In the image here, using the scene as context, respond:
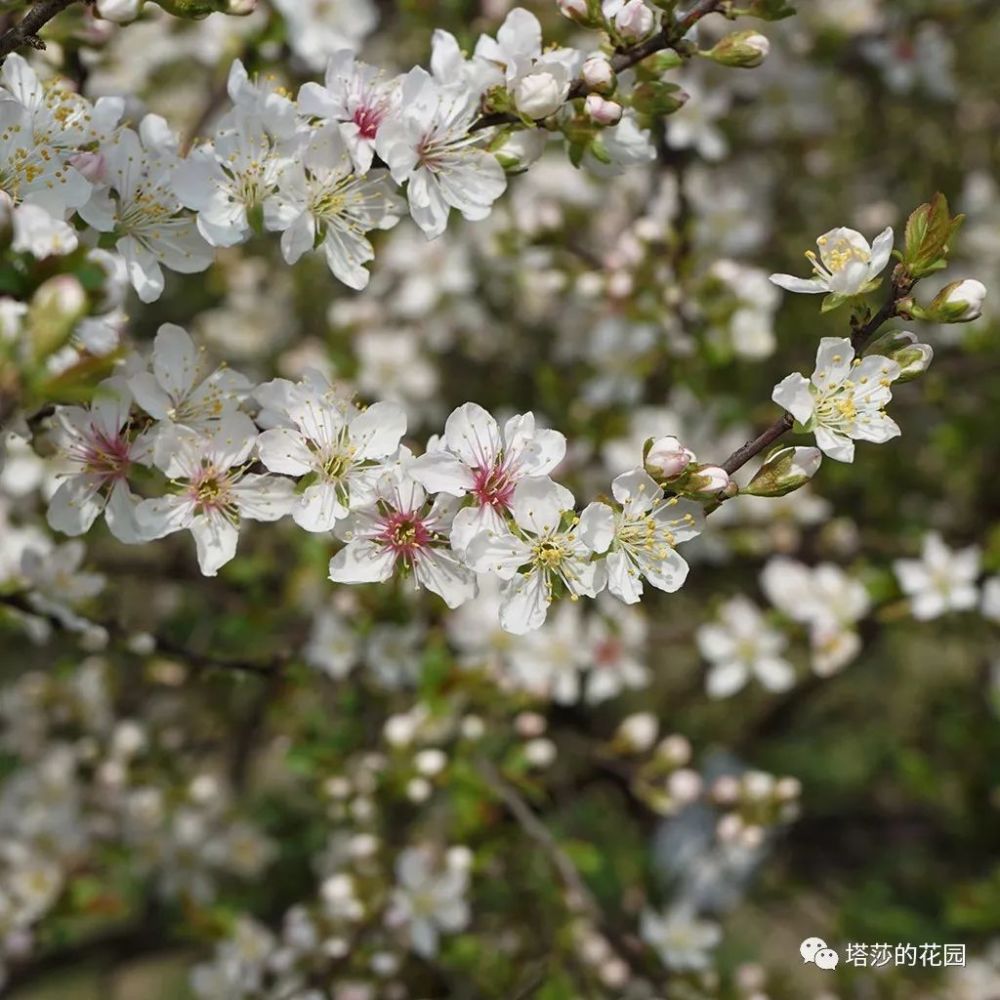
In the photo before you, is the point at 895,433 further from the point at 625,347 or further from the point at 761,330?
the point at 625,347

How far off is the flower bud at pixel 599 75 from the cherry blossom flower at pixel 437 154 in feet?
0.40

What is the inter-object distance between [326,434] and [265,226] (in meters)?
0.23

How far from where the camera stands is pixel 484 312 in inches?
111

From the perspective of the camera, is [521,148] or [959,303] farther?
[521,148]

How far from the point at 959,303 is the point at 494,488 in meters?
0.51

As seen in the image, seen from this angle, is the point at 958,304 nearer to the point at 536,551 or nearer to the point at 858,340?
the point at 858,340

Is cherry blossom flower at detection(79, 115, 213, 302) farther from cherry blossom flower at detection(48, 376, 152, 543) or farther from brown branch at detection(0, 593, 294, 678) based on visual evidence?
brown branch at detection(0, 593, 294, 678)

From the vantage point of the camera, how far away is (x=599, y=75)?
3.77 feet

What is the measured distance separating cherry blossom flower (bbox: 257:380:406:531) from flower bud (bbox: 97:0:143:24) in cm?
42

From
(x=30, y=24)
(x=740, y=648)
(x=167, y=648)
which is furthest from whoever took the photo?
(x=740, y=648)

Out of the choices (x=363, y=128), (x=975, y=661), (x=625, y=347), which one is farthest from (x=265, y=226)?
(x=975, y=661)

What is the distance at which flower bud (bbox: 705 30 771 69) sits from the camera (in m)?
1.28
